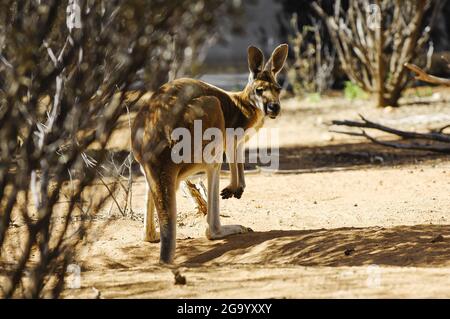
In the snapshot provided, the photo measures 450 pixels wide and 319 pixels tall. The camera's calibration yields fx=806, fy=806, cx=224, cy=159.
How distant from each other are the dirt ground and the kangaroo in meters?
0.23

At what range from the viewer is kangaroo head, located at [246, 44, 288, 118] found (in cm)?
A: 557

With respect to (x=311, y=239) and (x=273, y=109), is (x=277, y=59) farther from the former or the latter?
(x=311, y=239)

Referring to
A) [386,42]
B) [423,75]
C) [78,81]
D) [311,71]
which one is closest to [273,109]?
[423,75]

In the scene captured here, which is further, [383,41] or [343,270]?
[383,41]

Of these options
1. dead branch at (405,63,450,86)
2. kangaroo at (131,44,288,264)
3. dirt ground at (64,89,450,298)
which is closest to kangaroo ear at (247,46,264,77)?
kangaroo at (131,44,288,264)

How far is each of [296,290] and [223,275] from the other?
0.53 m

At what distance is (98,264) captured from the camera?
16.9 ft

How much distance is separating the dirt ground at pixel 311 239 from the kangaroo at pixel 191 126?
226 millimetres

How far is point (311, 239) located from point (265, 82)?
4.10 feet
